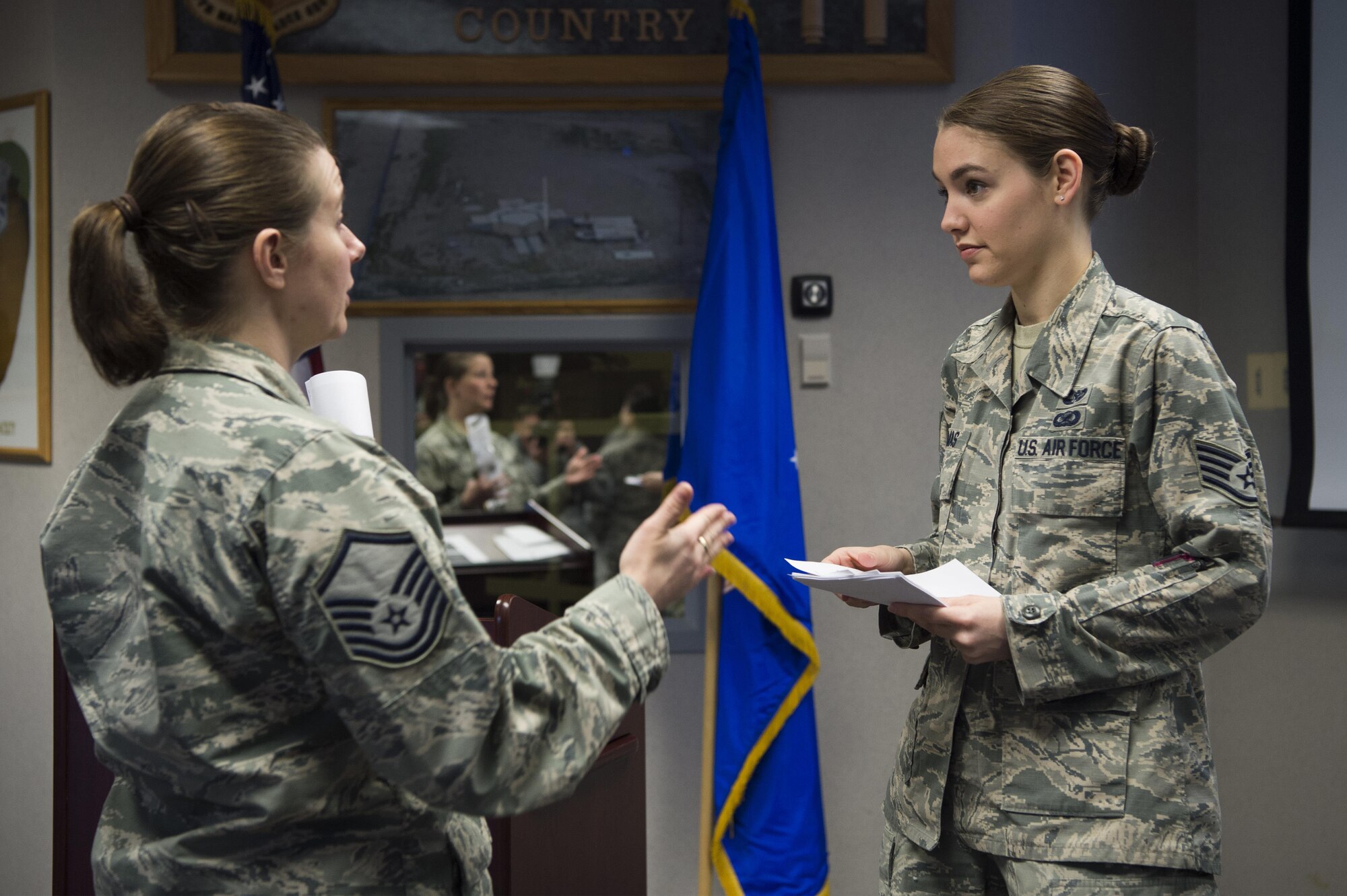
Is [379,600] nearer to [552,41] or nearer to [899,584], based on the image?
[899,584]

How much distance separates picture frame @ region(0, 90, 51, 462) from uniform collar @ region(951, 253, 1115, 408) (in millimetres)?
2500

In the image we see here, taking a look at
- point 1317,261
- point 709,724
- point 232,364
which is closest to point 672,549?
point 232,364

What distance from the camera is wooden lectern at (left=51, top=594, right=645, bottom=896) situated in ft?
5.14

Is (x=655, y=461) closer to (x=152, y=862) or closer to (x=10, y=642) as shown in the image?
(x=10, y=642)

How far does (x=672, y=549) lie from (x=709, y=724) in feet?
5.57

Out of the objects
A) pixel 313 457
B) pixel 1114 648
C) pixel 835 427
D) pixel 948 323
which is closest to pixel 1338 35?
pixel 948 323

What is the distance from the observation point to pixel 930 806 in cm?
128

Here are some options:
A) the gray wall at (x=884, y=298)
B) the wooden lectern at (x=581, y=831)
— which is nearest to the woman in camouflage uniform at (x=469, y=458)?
the gray wall at (x=884, y=298)

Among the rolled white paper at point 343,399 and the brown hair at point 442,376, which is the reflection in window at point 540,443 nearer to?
the brown hair at point 442,376

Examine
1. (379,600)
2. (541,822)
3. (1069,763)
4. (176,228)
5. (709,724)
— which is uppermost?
(176,228)

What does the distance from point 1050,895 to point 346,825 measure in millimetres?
752

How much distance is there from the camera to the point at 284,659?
824mm

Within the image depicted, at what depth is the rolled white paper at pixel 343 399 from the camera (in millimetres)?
1455

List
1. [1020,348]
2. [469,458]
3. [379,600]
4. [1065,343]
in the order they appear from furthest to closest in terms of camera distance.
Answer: [469,458], [1020,348], [1065,343], [379,600]
